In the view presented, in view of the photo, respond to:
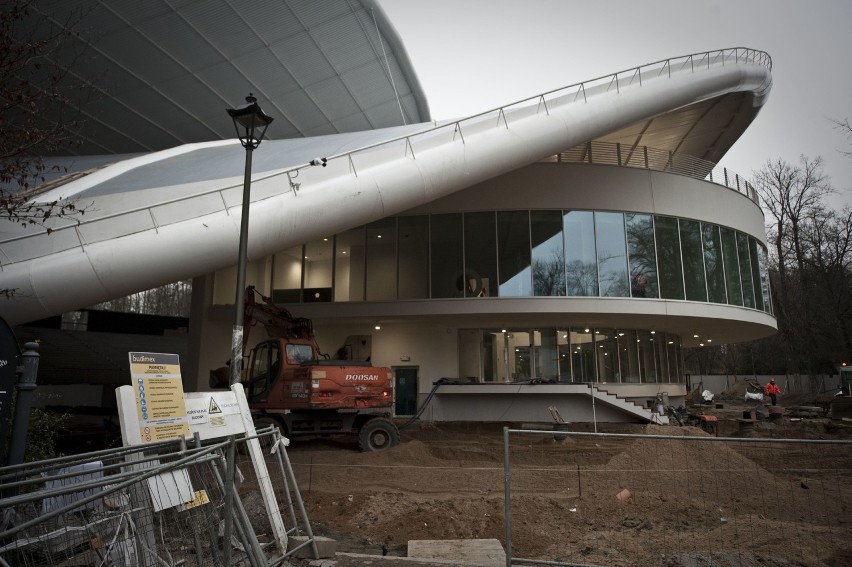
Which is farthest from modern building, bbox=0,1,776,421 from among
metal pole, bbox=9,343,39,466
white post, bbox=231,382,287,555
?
white post, bbox=231,382,287,555

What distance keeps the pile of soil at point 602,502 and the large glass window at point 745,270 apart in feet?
38.6

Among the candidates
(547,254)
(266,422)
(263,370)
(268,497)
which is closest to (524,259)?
(547,254)

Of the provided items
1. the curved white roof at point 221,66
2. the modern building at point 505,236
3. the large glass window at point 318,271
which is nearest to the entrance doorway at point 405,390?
the modern building at point 505,236

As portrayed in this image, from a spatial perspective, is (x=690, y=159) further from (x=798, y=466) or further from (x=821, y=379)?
(x=821, y=379)

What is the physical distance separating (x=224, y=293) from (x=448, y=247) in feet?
37.6

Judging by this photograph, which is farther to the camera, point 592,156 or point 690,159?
point 592,156

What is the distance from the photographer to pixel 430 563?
20.1ft

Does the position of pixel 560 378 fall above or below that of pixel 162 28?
below

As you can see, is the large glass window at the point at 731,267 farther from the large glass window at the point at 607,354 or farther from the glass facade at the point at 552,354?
the large glass window at the point at 607,354

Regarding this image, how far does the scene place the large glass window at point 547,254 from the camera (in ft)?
76.0

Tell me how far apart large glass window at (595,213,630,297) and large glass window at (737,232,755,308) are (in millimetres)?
7545

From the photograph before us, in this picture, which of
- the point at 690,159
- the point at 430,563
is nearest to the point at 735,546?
the point at 430,563

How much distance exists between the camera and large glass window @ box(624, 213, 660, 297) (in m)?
23.7

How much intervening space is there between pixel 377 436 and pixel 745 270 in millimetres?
21449
